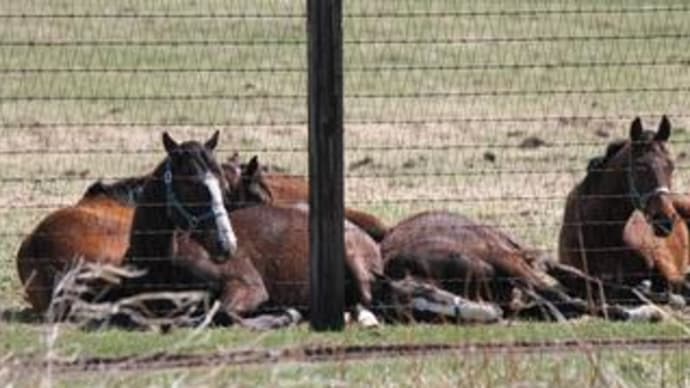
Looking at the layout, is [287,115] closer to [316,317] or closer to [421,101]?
[421,101]

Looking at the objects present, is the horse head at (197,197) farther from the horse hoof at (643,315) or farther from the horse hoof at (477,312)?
the horse hoof at (643,315)

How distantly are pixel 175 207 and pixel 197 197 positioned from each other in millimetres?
152

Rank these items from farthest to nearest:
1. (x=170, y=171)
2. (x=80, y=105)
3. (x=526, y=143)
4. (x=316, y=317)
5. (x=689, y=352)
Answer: (x=80, y=105) → (x=526, y=143) → (x=170, y=171) → (x=316, y=317) → (x=689, y=352)

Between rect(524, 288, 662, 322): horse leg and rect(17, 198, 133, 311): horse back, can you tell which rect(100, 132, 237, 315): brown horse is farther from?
rect(524, 288, 662, 322): horse leg

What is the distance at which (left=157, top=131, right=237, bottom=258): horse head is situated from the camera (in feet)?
40.8

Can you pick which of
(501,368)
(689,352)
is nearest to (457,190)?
(689,352)

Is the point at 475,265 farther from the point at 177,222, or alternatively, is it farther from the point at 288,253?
the point at 177,222

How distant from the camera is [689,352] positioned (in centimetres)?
1044

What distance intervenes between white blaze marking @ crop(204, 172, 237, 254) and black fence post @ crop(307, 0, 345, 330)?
0.98 metres

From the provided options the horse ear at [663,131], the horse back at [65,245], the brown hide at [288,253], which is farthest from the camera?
the horse ear at [663,131]

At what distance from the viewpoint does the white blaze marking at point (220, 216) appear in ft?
40.5

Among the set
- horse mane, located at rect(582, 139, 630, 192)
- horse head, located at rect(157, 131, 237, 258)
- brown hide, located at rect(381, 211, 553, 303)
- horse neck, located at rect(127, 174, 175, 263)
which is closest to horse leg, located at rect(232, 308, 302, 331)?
horse head, located at rect(157, 131, 237, 258)

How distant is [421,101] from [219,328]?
10.6m

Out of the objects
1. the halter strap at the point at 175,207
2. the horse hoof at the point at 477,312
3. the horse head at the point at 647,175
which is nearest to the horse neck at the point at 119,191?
the halter strap at the point at 175,207
